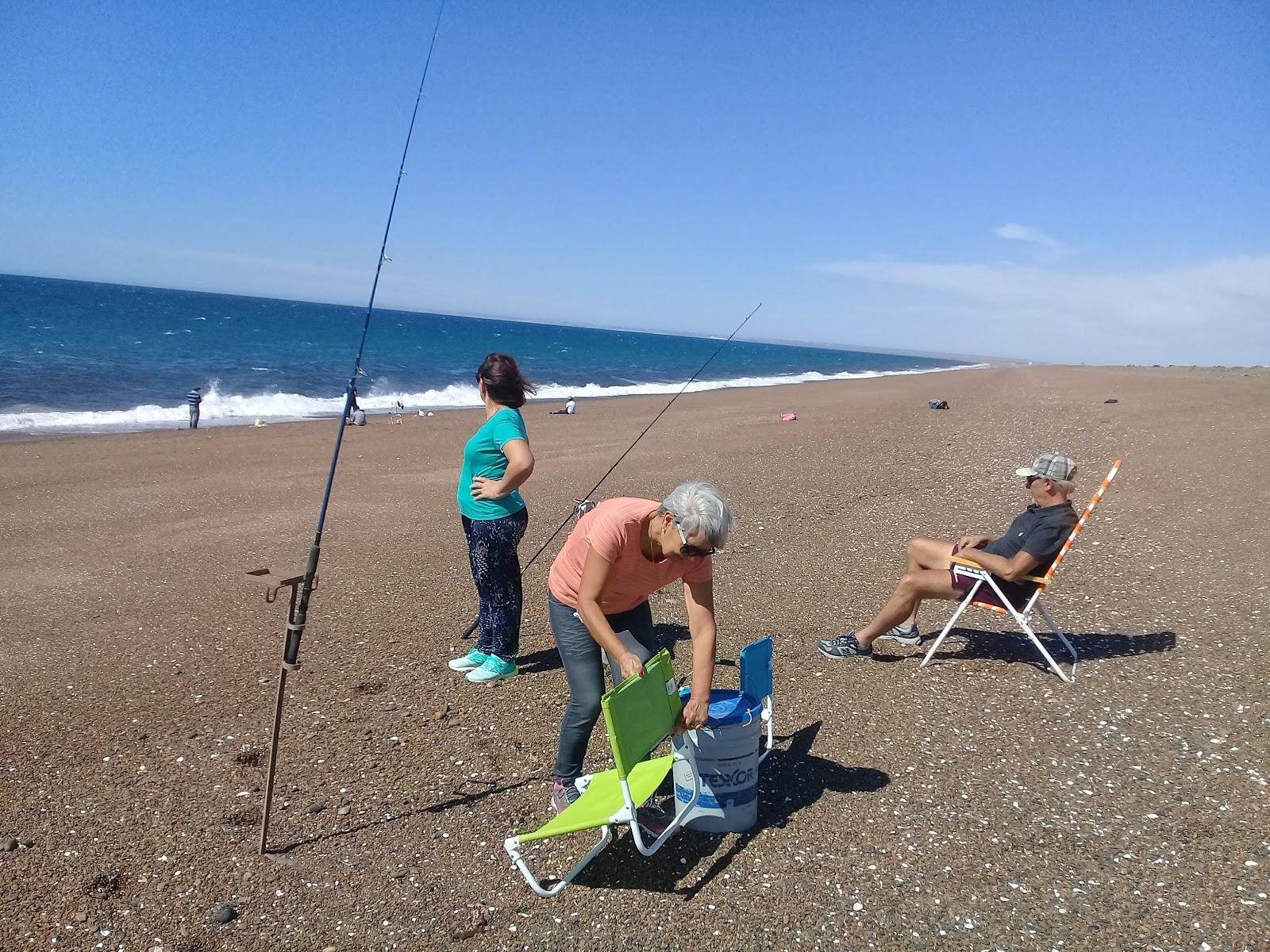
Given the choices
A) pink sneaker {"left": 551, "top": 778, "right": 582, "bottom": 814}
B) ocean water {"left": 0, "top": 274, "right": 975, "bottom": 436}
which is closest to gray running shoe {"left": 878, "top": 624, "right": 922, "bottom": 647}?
pink sneaker {"left": 551, "top": 778, "right": 582, "bottom": 814}

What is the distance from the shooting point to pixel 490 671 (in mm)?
5234

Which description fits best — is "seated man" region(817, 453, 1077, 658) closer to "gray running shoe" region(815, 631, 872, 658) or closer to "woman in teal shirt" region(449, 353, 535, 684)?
"gray running shoe" region(815, 631, 872, 658)

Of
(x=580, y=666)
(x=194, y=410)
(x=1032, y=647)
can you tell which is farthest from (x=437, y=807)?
(x=194, y=410)

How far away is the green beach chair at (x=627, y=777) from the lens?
307 cm

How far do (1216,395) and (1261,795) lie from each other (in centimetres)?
1907

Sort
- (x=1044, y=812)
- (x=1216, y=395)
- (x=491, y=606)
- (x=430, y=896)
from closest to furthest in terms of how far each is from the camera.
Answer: (x=430, y=896) → (x=1044, y=812) → (x=491, y=606) → (x=1216, y=395)

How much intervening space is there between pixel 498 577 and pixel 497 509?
1.36 ft

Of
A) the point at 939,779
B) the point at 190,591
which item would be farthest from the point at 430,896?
the point at 190,591

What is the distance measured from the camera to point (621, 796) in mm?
3416

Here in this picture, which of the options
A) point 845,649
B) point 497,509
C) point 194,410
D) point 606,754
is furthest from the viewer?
point 194,410

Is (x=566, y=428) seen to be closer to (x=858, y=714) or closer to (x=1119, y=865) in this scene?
(x=858, y=714)

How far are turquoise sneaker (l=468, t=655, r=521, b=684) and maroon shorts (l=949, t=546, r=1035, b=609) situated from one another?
286 cm

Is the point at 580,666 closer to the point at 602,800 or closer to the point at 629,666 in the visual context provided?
the point at 629,666

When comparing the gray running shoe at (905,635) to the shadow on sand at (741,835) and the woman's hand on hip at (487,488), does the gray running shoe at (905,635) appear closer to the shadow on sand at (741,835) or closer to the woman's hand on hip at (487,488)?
the shadow on sand at (741,835)
